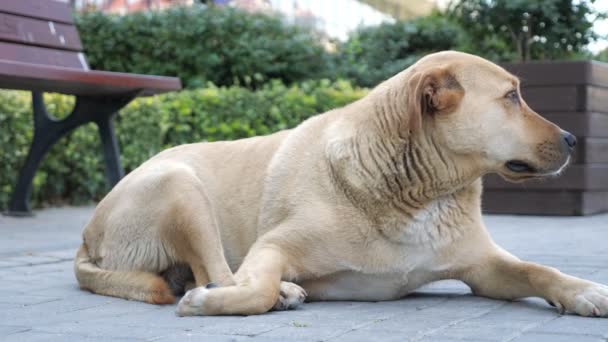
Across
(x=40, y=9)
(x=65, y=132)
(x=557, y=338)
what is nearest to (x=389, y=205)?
(x=557, y=338)

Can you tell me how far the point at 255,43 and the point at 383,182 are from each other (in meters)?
8.78

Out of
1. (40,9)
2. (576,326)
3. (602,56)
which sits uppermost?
(40,9)

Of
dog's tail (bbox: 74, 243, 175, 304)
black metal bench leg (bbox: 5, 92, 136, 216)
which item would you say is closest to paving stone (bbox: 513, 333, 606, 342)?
dog's tail (bbox: 74, 243, 175, 304)

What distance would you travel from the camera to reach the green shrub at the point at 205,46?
41.2 feet

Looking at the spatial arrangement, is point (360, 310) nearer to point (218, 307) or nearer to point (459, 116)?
point (218, 307)

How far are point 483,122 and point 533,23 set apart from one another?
24.0 feet

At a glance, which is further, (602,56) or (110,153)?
(602,56)

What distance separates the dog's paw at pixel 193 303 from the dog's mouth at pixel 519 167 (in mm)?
1380

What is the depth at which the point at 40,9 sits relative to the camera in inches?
304

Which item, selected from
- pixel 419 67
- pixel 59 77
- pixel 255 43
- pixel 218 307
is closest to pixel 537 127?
pixel 419 67

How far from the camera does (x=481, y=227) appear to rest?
4070 mm

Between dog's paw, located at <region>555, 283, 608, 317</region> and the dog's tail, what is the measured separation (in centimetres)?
163

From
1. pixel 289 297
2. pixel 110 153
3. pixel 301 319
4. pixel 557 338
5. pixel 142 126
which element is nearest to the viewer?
pixel 557 338

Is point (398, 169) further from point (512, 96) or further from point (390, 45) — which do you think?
point (390, 45)
